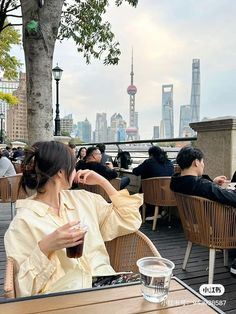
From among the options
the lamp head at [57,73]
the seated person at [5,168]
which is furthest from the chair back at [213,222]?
the lamp head at [57,73]

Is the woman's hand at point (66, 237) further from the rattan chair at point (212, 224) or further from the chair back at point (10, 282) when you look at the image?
the rattan chair at point (212, 224)

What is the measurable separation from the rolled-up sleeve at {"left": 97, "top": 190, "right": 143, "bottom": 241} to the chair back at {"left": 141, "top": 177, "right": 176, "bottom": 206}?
2.68 metres

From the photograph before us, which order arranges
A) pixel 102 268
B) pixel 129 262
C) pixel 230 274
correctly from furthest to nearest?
pixel 230 274 < pixel 129 262 < pixel 102 268

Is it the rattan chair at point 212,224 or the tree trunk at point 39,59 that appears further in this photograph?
the tree trunk at point 39,59

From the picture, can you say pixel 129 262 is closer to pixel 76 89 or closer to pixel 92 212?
pixel 92 212

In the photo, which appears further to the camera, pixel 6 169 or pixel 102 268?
pixel 6 169

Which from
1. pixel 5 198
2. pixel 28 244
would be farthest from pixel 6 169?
pixel 28 244

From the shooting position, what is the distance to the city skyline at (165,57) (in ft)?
26.7

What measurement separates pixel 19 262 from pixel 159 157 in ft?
12.1

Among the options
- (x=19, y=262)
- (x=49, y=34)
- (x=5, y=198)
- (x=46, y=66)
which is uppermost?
(x=49, y=34)

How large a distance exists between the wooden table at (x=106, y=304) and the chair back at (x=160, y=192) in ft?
11.0

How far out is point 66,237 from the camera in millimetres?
1254

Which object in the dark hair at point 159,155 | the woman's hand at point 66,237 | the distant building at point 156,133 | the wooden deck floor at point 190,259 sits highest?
the distant building at point 156,133

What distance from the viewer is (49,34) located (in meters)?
3.82
